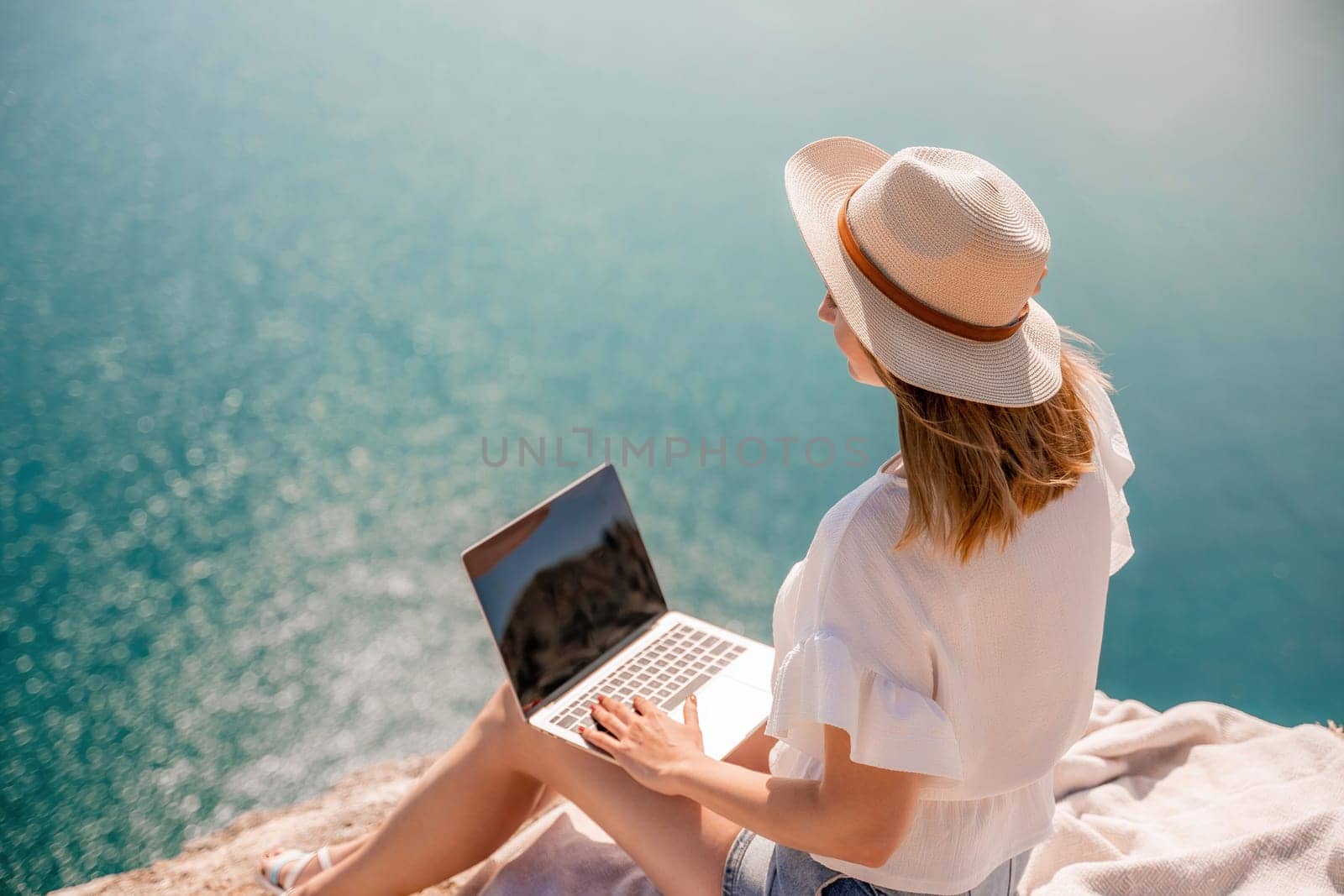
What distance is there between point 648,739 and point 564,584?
0.26 meters

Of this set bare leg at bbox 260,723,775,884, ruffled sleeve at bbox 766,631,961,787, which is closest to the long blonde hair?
ruffled sleeve at bbox 766,631,961,787

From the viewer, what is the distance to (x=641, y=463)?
2730 millimetres

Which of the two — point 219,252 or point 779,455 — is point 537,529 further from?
point 219,252

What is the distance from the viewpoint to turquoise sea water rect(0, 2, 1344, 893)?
2178 mm

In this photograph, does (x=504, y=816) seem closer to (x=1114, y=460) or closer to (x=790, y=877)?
(x=790, y=877)

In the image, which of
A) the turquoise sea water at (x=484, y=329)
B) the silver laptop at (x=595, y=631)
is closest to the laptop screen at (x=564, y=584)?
the silver laptop at (x=595, y=631)

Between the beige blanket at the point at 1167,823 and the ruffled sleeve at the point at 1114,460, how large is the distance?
395 millimetres

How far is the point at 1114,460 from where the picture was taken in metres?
1.12

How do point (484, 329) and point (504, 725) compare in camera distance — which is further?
point (484, 329)

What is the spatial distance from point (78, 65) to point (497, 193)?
4.97 ft

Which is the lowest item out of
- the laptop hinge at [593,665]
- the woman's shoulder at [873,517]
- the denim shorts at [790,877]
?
the denim shorts at [790,877]

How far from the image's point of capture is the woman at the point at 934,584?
852mm

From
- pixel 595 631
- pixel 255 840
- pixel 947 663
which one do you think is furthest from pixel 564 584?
pixel 255 840

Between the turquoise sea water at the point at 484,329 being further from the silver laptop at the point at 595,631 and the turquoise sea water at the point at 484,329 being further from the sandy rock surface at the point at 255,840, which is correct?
the silver laptop at the point at 595,631
